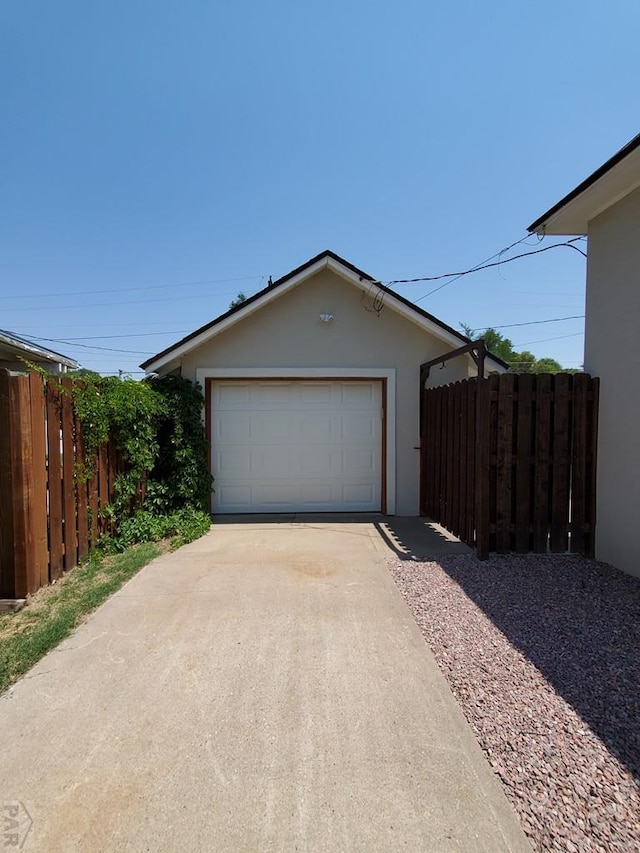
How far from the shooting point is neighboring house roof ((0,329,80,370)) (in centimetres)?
1082

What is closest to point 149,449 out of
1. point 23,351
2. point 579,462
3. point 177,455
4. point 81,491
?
point 177,455

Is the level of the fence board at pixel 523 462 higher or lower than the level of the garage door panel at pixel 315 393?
lower

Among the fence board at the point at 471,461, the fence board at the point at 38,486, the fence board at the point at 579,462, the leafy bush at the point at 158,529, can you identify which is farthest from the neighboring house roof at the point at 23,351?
the fence board at the point at 579,462

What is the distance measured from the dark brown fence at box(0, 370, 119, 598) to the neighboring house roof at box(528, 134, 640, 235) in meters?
5.89

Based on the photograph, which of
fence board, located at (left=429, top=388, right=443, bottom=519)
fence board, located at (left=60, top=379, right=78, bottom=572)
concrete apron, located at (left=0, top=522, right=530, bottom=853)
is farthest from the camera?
fence board, located at (left=429, top=388, right=443, bottom=519)

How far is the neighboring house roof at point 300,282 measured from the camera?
300 inches

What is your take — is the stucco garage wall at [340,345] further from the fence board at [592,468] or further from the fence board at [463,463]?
the fence board at [592,468]

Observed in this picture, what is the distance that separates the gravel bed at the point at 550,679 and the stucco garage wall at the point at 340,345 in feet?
10.8

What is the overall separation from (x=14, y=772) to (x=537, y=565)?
497 centimetres

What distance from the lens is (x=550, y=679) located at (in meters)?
3.06

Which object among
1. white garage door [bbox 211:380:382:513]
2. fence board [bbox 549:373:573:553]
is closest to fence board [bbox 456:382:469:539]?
fence board [bbox 549:373:573:553]

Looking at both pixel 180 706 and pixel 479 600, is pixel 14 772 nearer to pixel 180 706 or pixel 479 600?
pixel 180 706

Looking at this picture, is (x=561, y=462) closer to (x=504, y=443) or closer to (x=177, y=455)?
(x=504, y=443)

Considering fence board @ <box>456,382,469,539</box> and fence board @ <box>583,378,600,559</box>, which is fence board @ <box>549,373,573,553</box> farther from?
fence board @ <box>456,382,469,539</box>
